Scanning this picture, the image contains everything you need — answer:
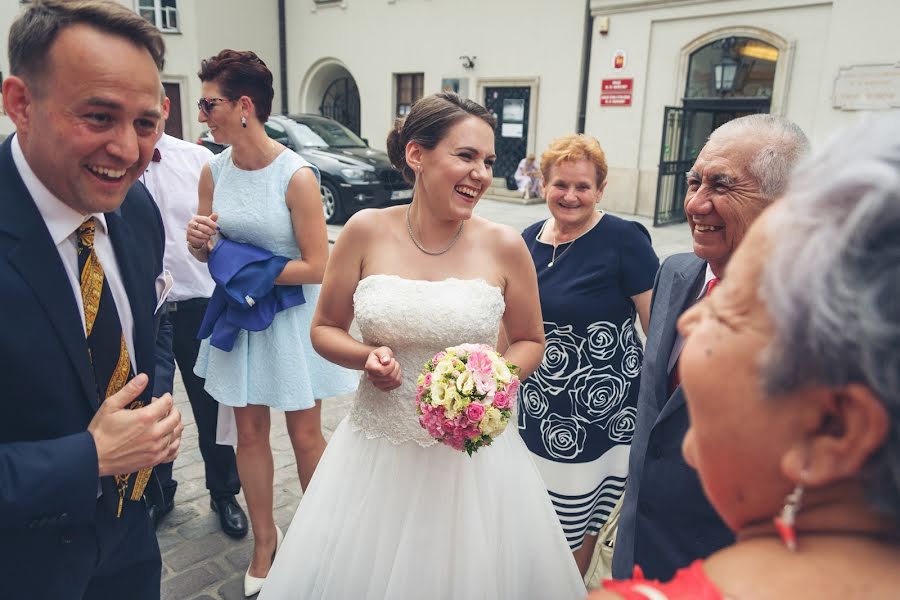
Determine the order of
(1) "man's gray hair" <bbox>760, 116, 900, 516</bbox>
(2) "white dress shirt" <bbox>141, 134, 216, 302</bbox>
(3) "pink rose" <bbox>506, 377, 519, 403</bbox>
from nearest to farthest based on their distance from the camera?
(1) "man's gray hair" <bbox>760, 116, 900, 516</bbox> → (3) "pink rose" <bbox>506, 377, 519, 403</bbox> → (2) "white dress shirt" <bbox>141, 134, 216, 302</bbox>

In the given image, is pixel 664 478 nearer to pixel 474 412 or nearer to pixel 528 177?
pixel 474 412

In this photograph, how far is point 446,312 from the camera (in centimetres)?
246

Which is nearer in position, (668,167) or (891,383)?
(891,383)

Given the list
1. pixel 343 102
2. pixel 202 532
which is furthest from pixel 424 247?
pixel 343 102

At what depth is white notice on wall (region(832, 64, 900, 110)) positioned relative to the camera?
445 inches

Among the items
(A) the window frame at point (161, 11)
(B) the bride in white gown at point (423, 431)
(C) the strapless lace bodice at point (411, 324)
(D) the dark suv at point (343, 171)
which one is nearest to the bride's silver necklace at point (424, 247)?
(B) the bride in white gown at point (423, 431)

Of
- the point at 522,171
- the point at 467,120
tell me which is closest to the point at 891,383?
the point at 467,120

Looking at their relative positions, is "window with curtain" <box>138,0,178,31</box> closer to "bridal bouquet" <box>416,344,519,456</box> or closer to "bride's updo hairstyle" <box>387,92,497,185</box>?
"bride's updo hairstyle" <box>387,92,497,185</box>

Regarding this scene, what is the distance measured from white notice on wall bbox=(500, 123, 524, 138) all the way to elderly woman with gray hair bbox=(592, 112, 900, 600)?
1746 cm

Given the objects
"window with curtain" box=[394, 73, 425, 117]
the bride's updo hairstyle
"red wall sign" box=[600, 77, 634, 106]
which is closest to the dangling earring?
the bride's updo hairstyle

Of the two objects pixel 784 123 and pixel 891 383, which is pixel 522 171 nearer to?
pixel 784 123

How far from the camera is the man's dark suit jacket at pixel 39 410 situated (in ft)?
4.83

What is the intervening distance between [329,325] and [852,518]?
7.11 ft

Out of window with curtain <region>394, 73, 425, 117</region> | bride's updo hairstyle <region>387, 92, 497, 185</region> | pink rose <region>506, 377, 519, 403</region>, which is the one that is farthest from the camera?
window with curtain <region>394, 73, 425, 117</region>
